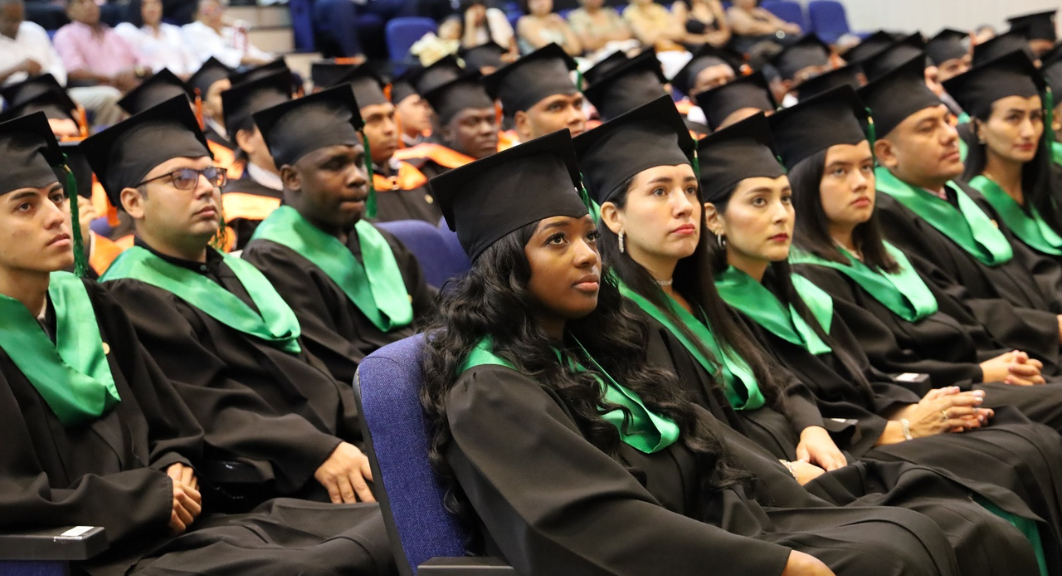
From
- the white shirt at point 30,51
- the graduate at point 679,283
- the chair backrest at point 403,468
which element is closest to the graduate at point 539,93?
the graduate at point 679,283

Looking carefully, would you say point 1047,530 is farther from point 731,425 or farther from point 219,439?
point 219,439

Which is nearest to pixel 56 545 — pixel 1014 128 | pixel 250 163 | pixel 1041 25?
pixel 250 163

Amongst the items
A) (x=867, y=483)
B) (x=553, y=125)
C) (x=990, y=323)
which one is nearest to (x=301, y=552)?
(x=867, y=483)

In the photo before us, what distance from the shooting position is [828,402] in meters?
3.77

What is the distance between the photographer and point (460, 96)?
664 centimetres

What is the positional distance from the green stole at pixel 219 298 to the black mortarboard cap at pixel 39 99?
1317 mm

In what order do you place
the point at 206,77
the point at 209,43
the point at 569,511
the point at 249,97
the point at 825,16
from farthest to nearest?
the point at 825,16 → the point at 209,43 → the point at 206,77 → the point at 249,97 → the point at 569,511

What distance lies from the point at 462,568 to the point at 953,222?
3470mm

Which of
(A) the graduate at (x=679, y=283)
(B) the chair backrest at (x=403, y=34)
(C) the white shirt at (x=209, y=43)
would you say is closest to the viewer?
(A) the graduate at (x=679, y=283)

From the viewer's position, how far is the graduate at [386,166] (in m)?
6.14

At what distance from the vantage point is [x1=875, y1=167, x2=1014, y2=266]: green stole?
509 centimetres

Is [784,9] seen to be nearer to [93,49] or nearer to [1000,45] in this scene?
[1000,45]

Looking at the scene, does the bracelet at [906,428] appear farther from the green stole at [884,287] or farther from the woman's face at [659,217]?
the woman's face at [659,217]

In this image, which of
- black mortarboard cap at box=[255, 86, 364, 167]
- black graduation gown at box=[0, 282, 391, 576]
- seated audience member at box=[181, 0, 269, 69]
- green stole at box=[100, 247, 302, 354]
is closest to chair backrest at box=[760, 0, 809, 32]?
seated audience member at box=[181, 0, 269, 69]
